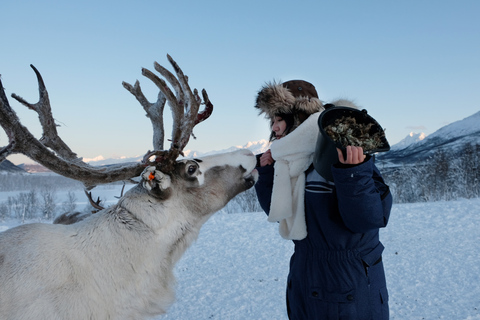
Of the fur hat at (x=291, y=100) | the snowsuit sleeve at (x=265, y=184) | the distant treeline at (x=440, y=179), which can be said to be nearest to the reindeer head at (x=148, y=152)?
the snowsuit sleeve at (x=265, y=184)

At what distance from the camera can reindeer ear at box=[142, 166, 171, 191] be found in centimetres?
276

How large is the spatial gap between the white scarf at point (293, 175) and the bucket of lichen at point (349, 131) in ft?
0.52

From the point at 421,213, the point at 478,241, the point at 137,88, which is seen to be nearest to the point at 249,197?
the point at 421,213

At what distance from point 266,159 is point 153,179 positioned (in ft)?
3.62

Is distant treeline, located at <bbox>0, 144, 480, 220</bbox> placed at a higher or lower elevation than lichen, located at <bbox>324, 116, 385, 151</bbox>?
lower

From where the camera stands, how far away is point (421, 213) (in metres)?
18.2

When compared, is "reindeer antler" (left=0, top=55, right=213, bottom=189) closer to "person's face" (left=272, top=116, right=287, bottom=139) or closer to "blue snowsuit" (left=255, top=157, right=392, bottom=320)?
"person's face" (left=272, top=116, right=287, bottom=139)

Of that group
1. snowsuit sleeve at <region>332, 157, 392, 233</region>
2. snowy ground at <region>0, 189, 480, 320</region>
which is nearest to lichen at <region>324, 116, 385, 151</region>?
snowsuit sleeve at <region>332, 157, 392, 233</region>

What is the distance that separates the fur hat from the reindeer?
1.71 feet

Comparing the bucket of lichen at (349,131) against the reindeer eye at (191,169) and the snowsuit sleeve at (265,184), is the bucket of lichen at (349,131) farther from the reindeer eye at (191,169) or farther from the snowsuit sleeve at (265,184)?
the reindeer eye at (191,169)

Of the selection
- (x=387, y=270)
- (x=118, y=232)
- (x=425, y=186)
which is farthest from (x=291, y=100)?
(x=425, y=186)

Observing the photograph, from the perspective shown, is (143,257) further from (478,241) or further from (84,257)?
(478,241)

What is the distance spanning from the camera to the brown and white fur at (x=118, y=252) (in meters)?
2.34

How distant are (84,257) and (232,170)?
1368 mm
